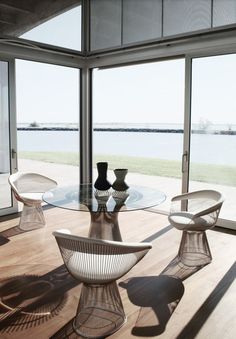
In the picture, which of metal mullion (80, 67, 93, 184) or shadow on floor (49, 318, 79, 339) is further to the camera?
metal mullion (80, 67, 93, 184)

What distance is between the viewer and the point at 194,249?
3498 millimetres

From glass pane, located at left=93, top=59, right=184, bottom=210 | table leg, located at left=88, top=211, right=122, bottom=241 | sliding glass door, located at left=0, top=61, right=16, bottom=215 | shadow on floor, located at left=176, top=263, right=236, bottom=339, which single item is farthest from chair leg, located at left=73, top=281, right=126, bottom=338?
glass pane, located at left=93, top=59, right=184, bottom=210

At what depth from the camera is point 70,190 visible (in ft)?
11.6

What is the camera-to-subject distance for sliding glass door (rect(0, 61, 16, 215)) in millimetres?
4762

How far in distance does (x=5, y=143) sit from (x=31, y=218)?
123cm

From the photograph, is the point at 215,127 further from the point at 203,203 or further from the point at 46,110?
the point at 46,110

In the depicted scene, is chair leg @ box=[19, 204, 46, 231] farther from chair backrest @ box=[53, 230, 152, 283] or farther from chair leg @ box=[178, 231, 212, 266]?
chair backrest @ box=[53, 230, 152, 283]

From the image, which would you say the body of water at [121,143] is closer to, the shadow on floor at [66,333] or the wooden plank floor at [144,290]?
the wooden plank floor at [144,290]

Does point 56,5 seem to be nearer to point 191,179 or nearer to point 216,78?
point 216,78

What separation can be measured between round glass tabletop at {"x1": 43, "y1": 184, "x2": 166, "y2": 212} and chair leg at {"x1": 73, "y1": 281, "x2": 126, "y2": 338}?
2.33 ft

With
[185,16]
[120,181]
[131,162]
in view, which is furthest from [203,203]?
[131,162]

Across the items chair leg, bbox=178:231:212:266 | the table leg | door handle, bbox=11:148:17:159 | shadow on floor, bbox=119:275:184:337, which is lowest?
shadow on floor, bbox=119:275:184:337

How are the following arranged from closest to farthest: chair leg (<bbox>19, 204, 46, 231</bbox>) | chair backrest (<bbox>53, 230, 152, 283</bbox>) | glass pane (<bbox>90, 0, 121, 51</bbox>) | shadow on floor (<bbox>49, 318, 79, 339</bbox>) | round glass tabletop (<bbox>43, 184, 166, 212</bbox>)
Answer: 1. chair backrest (<bbox>53, 230, 152, 283</bbox>)
2. shadow on floor (<bbox>49, 318, 79, 339</bbox>)
3. round glass tabletop (<bbox>43, 184, 166, 212</bbox>)
4. chair leg (<bbox>19, 204, 46, 231</bbox>)
5. glass pane (<bbox>90, 0, 121, 51</bbox>)

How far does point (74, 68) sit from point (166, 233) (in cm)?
340
